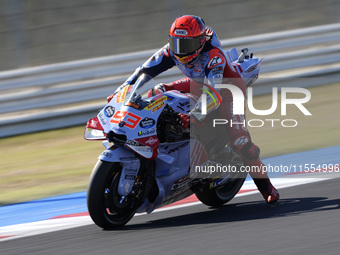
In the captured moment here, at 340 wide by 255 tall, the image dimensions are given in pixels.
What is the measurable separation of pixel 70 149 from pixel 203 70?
156 inches

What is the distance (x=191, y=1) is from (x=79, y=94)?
110 inches

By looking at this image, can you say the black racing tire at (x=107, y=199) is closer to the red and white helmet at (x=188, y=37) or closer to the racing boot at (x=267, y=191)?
the red and white helmet at (x=188, y=37)

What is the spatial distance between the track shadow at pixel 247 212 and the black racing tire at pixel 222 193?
0.07m

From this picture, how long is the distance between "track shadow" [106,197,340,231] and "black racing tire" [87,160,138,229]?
0.13 metres

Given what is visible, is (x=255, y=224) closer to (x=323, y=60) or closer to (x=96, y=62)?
(x=96, y=62)

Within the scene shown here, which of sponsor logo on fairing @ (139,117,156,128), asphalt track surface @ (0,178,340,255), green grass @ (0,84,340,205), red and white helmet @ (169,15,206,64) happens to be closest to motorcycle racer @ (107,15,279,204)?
red and white helmet @ (169,15,206,64)

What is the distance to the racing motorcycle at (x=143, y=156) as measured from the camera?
17.2ft

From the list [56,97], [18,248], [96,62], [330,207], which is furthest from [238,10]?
[18,248]

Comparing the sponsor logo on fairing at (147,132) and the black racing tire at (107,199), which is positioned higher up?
the sponsor logo on fairing at (147,132)

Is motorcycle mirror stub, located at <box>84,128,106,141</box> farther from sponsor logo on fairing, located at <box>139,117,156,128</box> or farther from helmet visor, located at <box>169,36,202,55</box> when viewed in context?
helmet visor, located at <box>169,36,202,55</box>

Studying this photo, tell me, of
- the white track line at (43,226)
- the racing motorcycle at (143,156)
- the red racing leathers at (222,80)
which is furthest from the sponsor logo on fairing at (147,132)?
Result: the white track line at (43,226)

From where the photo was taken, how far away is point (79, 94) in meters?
10.7

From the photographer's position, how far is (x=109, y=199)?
5328 millimetres

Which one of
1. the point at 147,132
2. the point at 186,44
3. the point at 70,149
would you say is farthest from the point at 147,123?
the point at 70,149
